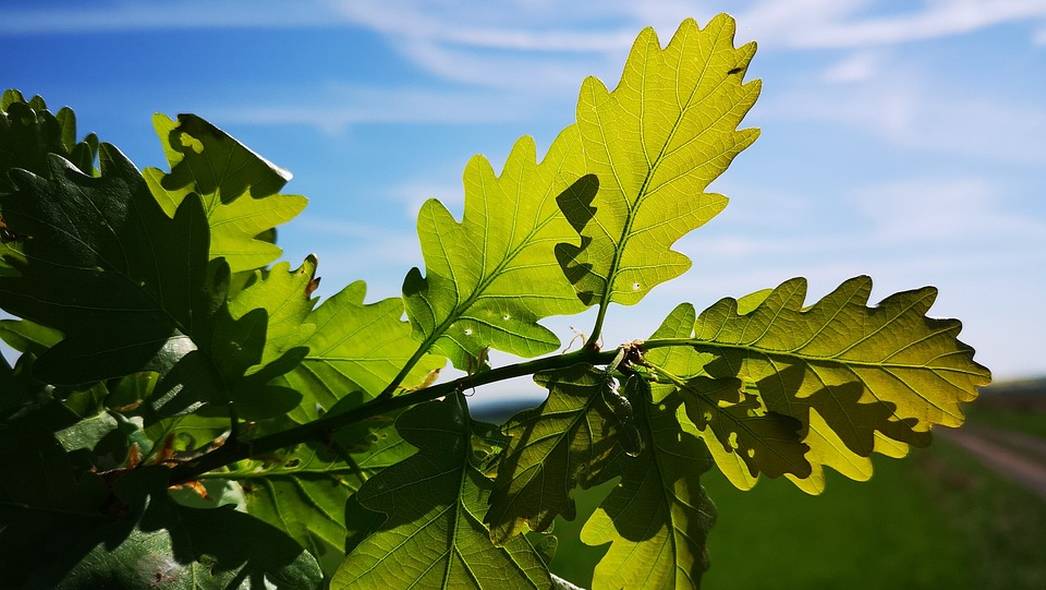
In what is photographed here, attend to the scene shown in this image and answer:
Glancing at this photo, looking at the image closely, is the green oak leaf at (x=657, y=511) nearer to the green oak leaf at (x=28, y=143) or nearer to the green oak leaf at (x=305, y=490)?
the green oak leaf at (x=305, y=490)

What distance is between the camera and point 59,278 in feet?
2.51

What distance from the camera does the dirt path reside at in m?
31.3

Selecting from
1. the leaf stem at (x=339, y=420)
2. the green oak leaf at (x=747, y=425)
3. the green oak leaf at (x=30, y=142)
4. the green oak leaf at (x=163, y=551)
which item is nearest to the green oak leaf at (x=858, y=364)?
the green oak leaf at (x=747, y=425)

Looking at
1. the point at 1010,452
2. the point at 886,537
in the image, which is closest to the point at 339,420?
the point at 886,537

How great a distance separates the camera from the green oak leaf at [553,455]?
0.73 m

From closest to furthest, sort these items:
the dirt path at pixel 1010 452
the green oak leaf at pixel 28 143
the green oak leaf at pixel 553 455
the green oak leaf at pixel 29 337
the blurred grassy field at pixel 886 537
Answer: the green oak leaf at pixel 553 455
the green oak leaf at pixel 28 143
the green oak leaf at pixel 29 337
the blurred grassy field at pixel 886 537
the dirt path at pixel 1010 452

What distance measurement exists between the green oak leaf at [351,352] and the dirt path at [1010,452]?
31578mm

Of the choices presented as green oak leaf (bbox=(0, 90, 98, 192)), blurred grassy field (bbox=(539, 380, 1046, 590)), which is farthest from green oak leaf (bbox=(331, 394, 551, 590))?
blurred grassy field (bbox=(539, 380, 1046, 590))

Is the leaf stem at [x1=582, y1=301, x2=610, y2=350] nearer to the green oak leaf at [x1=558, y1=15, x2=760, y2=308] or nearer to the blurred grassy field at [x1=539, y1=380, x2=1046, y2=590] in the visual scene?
the green oak leaf at [x1=558, y1=15, x2=760, y2=308]

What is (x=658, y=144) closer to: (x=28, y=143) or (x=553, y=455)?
(x=553, y=455)

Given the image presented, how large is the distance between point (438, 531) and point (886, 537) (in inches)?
1234

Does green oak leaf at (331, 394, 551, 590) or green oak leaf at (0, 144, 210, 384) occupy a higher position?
green oak leaf at (0, 144, 210, 384)

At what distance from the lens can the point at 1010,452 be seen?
4081 centimetres

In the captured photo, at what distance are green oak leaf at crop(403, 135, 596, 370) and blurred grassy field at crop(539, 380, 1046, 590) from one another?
1941cm
